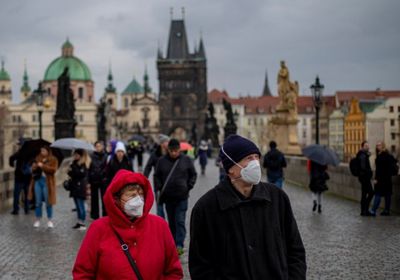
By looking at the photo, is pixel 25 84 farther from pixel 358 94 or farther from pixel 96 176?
pixel 96 176

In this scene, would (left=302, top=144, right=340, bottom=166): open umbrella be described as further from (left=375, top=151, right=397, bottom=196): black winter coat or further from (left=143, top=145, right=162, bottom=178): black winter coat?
(left=143, top=145, right=162, bottom=178): black winter coat

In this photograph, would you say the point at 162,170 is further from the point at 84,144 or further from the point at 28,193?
the point at 28,193

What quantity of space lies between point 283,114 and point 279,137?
1.63 m

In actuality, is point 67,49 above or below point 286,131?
above

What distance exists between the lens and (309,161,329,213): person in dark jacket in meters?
15.6

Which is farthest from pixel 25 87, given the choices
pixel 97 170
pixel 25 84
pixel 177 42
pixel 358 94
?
pixel 97 170

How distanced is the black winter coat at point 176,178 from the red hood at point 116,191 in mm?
5489

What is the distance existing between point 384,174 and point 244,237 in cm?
1093

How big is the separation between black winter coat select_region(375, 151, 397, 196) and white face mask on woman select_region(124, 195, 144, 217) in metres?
10.6

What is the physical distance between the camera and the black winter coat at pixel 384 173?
14.5m

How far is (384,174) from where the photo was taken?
14.5 meters

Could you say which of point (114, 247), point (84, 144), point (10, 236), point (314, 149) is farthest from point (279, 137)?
point (114, 247)

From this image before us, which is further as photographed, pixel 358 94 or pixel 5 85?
pixel 5 85

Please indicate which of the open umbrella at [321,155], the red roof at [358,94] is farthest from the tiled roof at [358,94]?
the open umbrella at [321,155]
